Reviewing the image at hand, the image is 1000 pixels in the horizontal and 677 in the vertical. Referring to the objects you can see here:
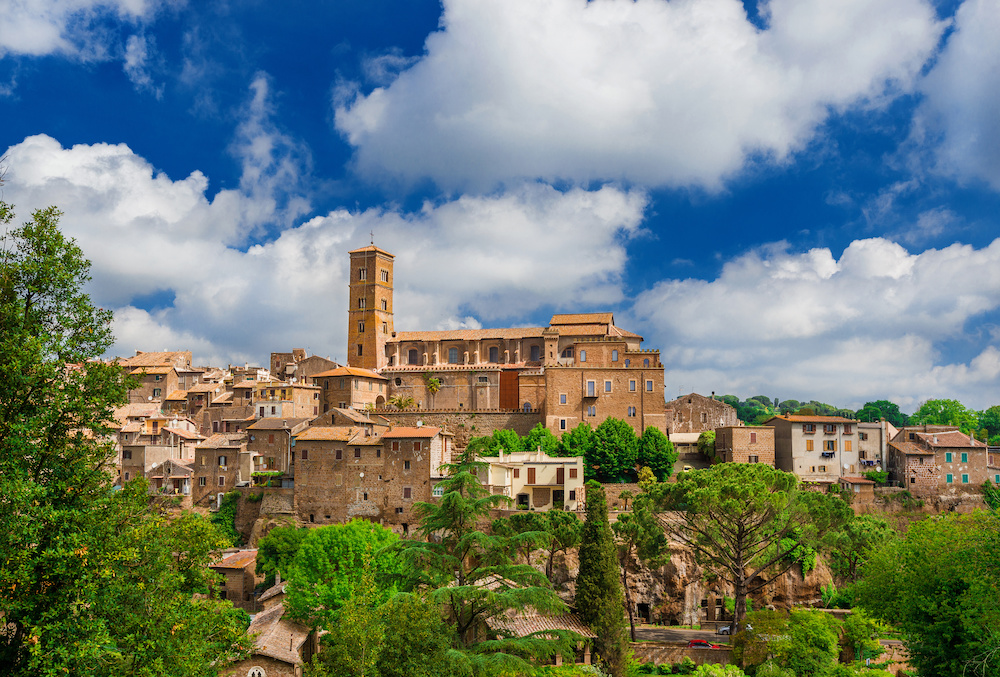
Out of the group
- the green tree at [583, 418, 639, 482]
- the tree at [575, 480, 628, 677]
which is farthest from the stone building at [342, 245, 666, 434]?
the tree at [575, 480, 628, 677]

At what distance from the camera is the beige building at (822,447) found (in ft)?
215

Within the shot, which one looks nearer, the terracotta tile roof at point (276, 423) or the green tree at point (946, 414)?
the terracotta tile roof at point (276, 423)

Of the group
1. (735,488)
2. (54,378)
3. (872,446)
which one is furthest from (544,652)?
(872,446)

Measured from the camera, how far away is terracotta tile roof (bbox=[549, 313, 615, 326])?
266 ft

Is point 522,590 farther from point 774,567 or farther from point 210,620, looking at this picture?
point 774,567

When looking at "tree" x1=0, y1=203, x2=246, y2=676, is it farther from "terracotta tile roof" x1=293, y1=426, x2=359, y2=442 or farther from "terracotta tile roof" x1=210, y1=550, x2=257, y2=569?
"terracotta tile roof" x1=293, y1=426, x2=359, y2=442

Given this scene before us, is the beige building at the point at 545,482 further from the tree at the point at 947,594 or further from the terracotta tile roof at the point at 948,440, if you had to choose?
the terracotta tile roof at the point at 948,440

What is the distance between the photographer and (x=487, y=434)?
70.6 metres

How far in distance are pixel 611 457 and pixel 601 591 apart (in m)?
23.3

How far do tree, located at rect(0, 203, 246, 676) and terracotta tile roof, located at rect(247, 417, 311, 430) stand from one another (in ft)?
159

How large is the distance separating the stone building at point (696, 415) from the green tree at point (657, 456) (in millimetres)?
8772

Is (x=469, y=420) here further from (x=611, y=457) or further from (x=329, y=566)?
(x=329, y=566)

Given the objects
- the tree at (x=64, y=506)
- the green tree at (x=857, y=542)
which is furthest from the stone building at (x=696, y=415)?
the tree at (x=64, y=506)

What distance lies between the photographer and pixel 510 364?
81.1 m
